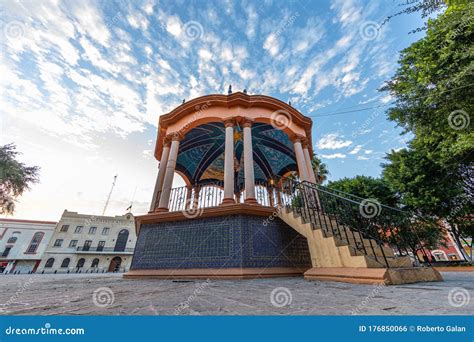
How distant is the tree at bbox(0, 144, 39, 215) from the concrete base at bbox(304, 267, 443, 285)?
18.4m

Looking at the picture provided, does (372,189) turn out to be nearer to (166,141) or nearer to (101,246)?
(166,141)

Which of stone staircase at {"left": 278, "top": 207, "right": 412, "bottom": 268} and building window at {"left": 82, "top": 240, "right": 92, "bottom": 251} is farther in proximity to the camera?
building window at {"left": 82, "top": 240, "right": 92, "bottom": 251}

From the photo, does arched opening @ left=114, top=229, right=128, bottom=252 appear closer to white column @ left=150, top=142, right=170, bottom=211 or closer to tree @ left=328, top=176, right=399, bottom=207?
white column @ left=150, top=142, right=170, bottom=211

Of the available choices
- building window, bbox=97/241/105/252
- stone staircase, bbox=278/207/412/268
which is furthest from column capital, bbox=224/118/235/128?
building window, bbox=97/241/105/252

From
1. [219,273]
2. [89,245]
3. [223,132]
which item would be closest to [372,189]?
[223,132]

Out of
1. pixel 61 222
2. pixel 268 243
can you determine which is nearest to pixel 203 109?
pixel 268 243

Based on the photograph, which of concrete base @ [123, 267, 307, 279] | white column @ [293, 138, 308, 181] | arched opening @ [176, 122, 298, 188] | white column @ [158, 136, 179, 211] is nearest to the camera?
concrete base @ [123, 267, 307, 279]

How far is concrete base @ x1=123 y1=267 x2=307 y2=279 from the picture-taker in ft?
15.0

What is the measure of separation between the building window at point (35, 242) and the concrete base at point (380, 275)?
44896mm

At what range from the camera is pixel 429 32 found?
557cm
